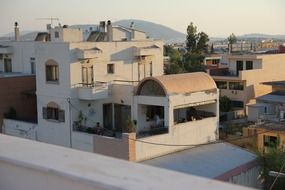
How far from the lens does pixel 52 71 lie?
16.3 m

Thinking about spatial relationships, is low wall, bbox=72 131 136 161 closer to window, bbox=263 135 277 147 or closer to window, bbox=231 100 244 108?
window, bbox=263 135 277 147

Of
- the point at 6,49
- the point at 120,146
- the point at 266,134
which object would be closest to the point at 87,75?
the point at 120,146

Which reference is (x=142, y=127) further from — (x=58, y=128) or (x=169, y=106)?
(x=58, y=128)

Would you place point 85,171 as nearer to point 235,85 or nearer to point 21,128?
point 21,128

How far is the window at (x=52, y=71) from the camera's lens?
1602cm

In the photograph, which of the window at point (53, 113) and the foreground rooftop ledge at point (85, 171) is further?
the window at point (53, 113)

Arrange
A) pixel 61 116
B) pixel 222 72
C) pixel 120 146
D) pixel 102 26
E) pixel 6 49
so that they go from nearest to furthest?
pixel 120 146, pixel 61 116, pixel 102 26, pixel 6 49, pixel 222 72

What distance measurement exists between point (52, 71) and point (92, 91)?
182cm

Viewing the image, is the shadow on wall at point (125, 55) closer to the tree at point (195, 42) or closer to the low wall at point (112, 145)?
the low wall at point (112, 145)

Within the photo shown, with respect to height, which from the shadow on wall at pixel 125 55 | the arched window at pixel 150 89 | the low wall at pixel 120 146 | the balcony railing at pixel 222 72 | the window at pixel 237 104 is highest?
the shadow on wall at pixel 125 55

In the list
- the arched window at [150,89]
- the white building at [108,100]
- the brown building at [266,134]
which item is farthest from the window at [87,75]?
the brown building at [266,134]

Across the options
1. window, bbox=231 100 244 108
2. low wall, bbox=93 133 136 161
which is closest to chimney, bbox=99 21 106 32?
low wall, bbox=93 133 136 161

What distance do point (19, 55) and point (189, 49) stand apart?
19347mm

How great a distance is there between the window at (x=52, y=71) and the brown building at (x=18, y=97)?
2187 millimetres
